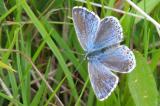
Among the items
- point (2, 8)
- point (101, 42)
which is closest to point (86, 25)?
point (101, 42)

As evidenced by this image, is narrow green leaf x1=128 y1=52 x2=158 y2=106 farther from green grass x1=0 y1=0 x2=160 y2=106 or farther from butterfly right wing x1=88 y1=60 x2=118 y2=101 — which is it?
butterfly right wing x1=88 y1=60 x2=118 y2=101

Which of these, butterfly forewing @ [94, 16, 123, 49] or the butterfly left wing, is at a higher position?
butterfly forewing @ [94, 16, 123, 49]

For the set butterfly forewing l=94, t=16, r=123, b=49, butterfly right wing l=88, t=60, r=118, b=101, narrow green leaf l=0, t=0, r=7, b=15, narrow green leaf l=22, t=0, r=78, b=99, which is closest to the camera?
butterfly right wing l=88, t=60, r=118, b=101

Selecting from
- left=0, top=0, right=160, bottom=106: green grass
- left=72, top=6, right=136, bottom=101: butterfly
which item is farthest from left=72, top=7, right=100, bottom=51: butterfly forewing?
left=0, top=0, right=160, bottom=106: green grass

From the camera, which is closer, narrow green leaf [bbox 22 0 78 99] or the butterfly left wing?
the butterfly left wing

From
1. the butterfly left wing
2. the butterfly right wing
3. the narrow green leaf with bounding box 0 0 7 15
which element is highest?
the narrow green leaf with bounding box 0 0 7 15

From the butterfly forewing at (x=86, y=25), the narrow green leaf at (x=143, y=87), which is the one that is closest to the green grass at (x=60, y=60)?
the narrow green leaf at (x=143, y=87)

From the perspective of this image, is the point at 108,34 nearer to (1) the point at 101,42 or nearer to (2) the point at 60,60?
(1) the point at 101,42
